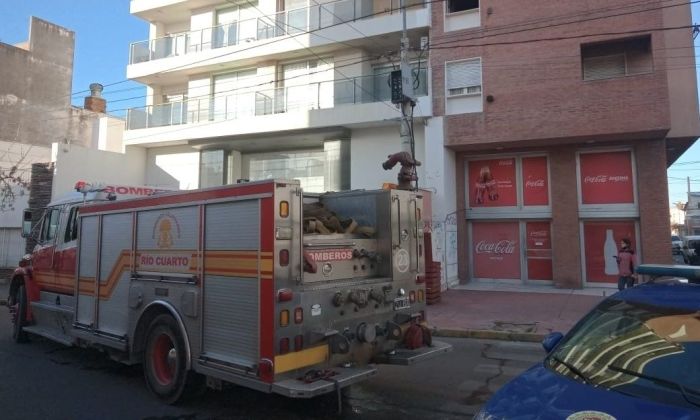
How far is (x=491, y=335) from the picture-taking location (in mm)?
10180

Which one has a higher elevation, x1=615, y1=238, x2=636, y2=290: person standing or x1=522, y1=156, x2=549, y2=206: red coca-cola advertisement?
x1=522, y1=156, x2=549, y2=206: red coca-cola advertisement

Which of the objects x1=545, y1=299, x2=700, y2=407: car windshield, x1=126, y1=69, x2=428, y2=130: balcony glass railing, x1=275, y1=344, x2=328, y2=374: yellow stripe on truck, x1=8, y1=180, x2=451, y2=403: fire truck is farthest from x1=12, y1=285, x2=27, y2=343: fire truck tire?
x1=126, y1=69, x2=428, y2=130: balcony glass railing

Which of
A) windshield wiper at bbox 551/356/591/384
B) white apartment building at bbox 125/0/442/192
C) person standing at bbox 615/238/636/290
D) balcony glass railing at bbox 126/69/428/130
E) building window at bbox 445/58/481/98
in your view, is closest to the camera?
windshield wiper at bbox 551/356/591/384

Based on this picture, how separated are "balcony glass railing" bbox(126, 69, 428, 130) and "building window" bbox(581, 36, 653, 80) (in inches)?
214

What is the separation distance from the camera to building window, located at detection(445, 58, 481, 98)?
17328 mm

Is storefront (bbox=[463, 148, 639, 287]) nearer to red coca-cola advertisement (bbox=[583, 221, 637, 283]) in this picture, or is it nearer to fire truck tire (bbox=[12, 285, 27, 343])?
red coca-cola advertisement (bbox=[583, 221, 637, 283])

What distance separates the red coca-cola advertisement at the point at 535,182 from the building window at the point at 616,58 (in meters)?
3.19

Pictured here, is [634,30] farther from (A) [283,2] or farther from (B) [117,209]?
(B) [117,209]

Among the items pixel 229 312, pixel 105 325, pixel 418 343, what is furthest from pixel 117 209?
pixel 418 343

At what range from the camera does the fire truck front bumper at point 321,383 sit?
4.51 metres

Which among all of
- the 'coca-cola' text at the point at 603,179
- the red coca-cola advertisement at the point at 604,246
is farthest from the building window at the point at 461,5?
the red coca-cola advertisement at the point at 604,246

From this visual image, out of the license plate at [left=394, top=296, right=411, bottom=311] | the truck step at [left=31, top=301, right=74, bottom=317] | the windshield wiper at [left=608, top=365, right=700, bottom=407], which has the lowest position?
the truck step at [left=31, top=301, right=74, bottom=317]

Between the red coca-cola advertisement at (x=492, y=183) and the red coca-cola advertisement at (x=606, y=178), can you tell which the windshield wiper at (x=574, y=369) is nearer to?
the red coca-cola advertisement at (x=606, y=178)

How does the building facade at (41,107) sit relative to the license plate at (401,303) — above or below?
above
